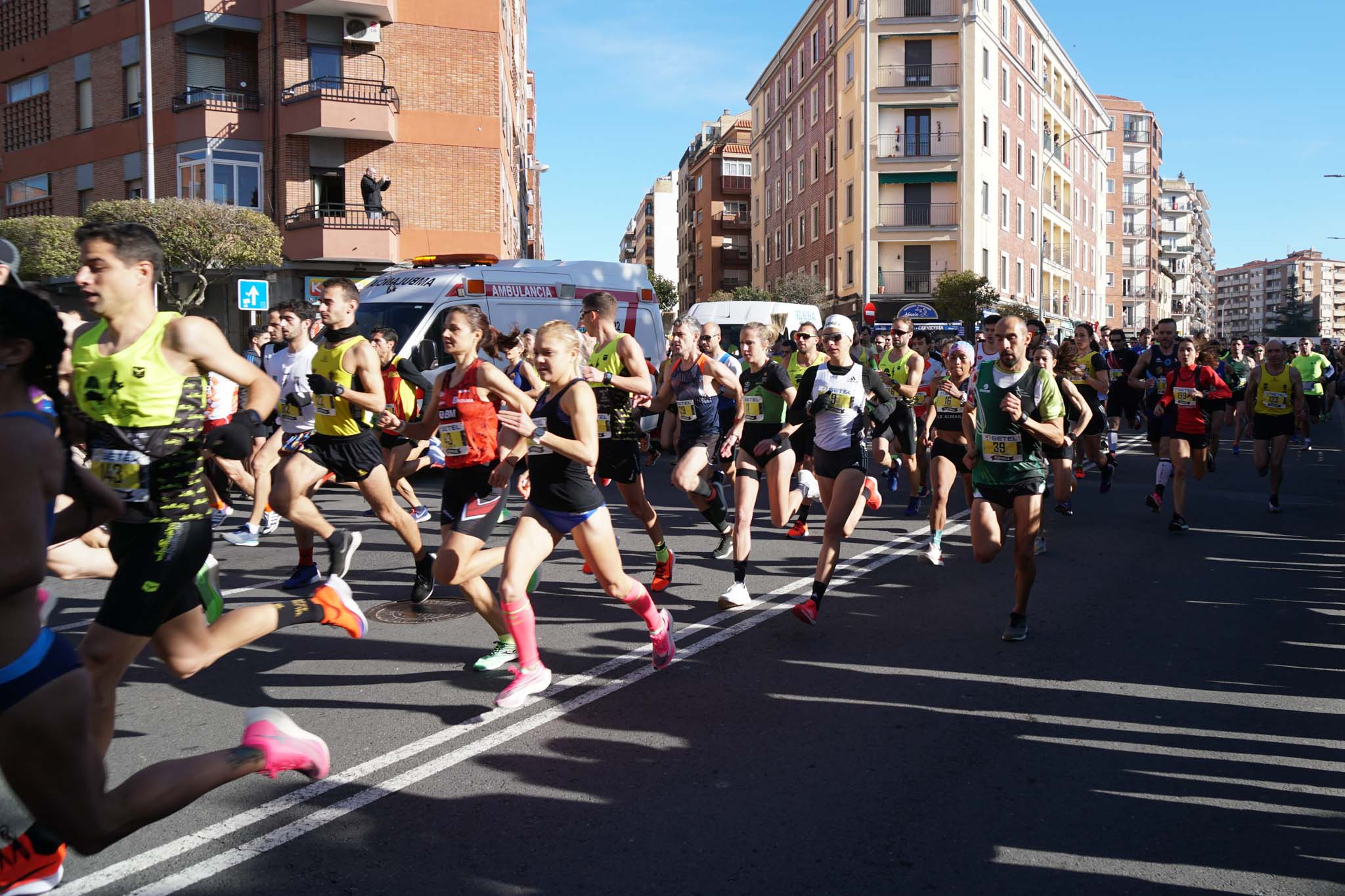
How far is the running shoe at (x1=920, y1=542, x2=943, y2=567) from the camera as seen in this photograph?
877 centimetres

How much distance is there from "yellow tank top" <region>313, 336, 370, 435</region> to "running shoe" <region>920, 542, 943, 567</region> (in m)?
4.59

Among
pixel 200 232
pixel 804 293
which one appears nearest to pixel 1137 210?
pixel 804 293

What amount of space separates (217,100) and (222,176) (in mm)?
2193

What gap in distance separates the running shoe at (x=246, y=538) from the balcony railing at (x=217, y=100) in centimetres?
2328

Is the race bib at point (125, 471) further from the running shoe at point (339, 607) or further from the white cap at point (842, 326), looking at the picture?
the white cap at point (842, 326)

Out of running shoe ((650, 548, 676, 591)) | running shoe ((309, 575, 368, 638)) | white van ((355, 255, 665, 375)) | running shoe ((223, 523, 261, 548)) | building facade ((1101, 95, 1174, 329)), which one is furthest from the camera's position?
building facade ((1101, 95, 1174, 329))

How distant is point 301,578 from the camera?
7.89m

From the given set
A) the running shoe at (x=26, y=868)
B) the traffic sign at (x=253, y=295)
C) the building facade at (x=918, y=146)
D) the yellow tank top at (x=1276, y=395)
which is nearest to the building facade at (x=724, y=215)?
the building facade at (x=918, y=146)

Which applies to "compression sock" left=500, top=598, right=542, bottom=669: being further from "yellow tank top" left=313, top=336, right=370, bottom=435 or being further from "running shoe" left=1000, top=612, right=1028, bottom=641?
"running shoe" left=1000, top=612, right=1028, bottom=641

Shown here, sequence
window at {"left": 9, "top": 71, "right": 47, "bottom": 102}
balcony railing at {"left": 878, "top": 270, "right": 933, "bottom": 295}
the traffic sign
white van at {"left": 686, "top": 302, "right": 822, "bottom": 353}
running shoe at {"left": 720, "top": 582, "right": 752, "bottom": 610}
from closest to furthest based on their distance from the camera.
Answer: running shoe at {"left": 720, "top": 582, "right": 752, "bottom": 610} → the traffic sign → white van at {"left": 686, "top": 302, "right": 822, "bottom": 353} → window at {"left": 9, "top": 71, "right": 47, "bottom": 102} → balcony railing at {"left": 878, "top": 270, "right": 933, "bottom": 295}

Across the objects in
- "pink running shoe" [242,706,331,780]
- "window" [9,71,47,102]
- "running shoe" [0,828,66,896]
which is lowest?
"running shoe" [0,828,66,896]

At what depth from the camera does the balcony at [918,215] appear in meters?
43.5

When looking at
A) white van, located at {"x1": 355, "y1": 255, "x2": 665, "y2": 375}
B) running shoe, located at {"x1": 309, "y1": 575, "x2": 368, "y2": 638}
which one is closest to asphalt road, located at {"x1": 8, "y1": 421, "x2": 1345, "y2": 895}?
running shoe, located at {"x1": 309, "y1": 575, "x2": 368, "y2": 638}

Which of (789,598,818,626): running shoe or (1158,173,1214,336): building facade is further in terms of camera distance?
(1158,173,1214,336): building facade
